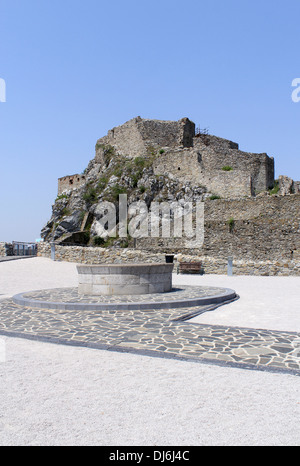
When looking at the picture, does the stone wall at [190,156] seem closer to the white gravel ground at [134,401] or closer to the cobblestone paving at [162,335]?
the cobblestone paving at [162,335]

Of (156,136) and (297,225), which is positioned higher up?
(156,136)

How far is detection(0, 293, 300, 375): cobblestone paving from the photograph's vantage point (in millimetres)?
4230

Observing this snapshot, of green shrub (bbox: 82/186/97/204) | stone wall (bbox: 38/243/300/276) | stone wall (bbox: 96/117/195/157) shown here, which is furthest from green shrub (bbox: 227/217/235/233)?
stone wall (bbox: 96/117/195/157)

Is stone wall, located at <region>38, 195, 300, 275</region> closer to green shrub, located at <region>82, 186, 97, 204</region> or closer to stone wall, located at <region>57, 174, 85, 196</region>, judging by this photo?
green shrub, located at <region>82, 186, 97, 204</region>

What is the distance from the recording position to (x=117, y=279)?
8.77m

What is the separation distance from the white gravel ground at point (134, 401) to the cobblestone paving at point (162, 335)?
0.79 feet

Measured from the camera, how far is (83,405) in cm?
300

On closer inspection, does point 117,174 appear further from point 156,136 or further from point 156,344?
point 156,344

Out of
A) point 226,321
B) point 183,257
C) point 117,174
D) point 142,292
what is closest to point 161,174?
point 117,174

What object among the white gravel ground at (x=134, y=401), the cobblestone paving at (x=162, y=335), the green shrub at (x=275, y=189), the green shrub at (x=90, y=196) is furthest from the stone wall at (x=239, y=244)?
the white gravel ground at (x=134, y=401)

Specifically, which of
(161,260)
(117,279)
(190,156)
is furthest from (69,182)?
(117,279)

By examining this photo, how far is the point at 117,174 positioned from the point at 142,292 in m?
25.3

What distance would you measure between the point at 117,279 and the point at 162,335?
3.70 m

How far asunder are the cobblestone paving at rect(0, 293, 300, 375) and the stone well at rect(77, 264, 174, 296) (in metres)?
1.68
